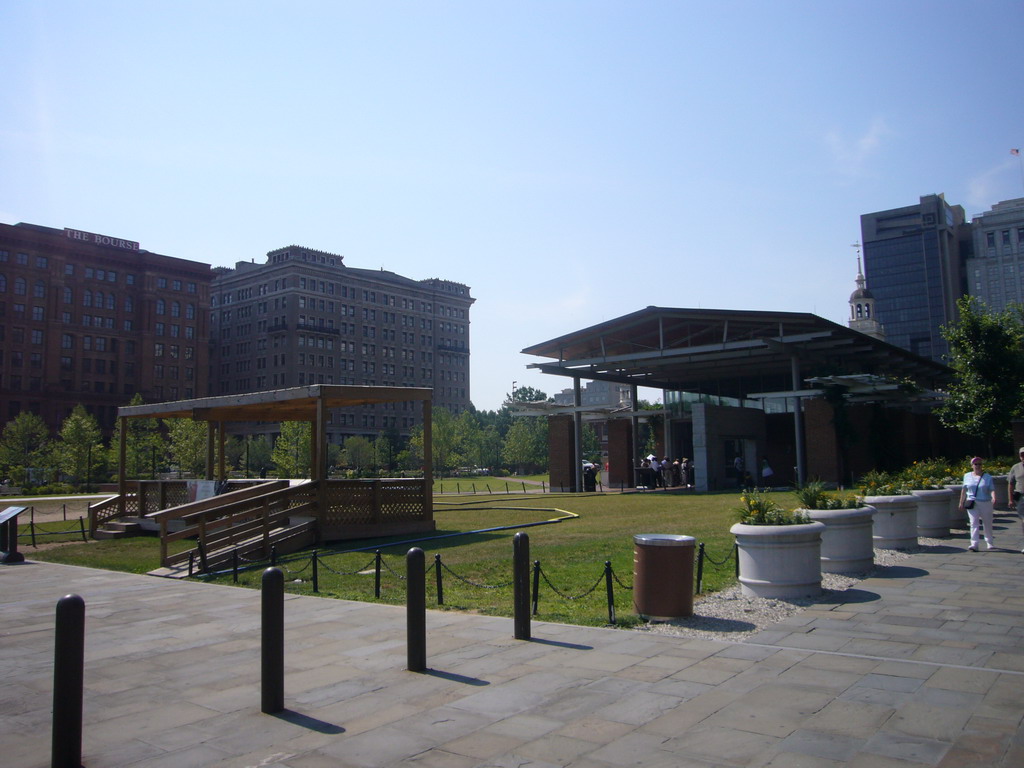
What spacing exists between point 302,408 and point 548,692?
64.5 ft

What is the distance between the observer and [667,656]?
7543 millimetres

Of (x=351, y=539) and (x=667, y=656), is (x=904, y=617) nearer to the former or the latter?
(x=667, y=656)

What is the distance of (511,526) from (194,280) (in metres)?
103

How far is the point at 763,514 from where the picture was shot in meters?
10.4

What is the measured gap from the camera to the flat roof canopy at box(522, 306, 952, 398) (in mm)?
37750

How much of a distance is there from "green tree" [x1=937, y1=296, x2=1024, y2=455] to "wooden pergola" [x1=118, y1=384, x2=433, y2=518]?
20295 millimetres

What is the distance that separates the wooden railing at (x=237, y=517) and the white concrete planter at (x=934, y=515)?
44.7ft

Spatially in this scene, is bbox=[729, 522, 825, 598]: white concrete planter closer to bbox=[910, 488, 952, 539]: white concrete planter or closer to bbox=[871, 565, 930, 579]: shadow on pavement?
bbox=[871, 565, 930, 579]: shadow on pavement

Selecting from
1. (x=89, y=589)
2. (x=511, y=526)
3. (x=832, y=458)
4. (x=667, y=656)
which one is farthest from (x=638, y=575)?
(x=832, y=458)

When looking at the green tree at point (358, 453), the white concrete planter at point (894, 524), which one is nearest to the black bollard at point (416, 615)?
the white concrete planter at point (894, 524)

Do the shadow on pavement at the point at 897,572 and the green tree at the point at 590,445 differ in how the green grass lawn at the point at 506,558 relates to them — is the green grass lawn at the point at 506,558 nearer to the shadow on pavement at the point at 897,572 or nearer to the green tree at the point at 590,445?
the shadow on pavement at the point at 897,572

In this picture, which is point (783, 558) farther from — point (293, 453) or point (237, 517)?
point (293, 453)

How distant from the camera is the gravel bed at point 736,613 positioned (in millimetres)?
8586

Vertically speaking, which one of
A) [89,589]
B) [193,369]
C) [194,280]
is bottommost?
[89,589]
